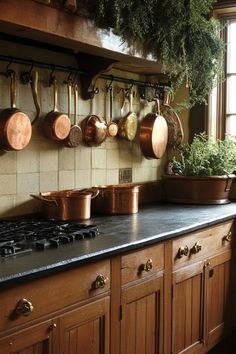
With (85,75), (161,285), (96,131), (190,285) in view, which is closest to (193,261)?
(190,285)

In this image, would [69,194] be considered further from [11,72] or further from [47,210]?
[11,72]

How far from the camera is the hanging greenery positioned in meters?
2.35

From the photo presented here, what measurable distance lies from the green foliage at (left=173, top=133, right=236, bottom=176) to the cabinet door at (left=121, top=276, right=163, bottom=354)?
117 centimetres

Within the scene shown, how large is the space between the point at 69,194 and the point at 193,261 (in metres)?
0.68

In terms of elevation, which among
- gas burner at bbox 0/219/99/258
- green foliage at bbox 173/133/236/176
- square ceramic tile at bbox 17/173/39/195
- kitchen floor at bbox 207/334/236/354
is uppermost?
green foliage at bbox 173/133/236/176

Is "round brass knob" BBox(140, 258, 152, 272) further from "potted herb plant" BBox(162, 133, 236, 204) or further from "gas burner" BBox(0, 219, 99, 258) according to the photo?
"potted herb plant" BBox(162, 133, 236, 204)

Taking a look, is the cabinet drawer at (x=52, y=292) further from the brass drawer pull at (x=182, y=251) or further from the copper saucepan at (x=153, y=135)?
the copper saucepan at (x=153, y=135)

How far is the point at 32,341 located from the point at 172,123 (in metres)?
2.10

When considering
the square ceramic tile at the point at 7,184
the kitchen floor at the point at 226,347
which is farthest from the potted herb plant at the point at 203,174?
the square ceramic tile at the point at 7,184

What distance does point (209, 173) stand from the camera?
10.8 ft

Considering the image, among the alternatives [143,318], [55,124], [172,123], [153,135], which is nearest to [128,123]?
[153,135]

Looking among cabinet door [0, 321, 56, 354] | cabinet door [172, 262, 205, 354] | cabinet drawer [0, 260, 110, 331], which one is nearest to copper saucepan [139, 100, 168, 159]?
cabinet door [172, 262, 205, 354]

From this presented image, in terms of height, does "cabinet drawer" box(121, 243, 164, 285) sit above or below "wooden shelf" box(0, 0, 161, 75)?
below

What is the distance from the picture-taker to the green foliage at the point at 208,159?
332 cm
